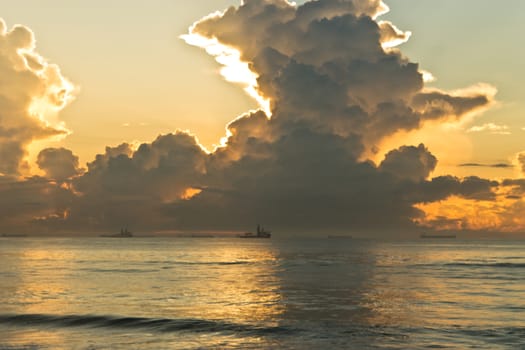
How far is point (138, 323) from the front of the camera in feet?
165

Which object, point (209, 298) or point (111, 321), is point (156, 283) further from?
point (111, 321)

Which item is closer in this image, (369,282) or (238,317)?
(238,317)

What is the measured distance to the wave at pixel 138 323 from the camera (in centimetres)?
4756

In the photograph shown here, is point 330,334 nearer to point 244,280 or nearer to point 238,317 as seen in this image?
point 238,317

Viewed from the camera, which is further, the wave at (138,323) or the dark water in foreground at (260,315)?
the wave at (138,323)

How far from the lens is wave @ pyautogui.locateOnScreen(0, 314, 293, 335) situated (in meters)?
47.6

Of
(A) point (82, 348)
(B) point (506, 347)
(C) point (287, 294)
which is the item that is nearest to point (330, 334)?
(B) point (506, 347)

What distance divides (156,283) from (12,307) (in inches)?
1169

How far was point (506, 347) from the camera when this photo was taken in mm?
40562

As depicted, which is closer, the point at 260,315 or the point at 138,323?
the point at 138,323

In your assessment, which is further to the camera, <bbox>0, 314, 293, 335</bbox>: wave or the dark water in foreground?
<bbox>0, 314, 293, 335</bbox>: wave

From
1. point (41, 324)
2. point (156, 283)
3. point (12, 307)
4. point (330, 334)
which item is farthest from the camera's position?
point (156, 283)

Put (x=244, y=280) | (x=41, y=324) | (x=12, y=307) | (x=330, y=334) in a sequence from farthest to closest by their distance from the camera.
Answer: (x=244, y=280)
(x=12, y=307)
(x=41, y=324)
(x=330, y=334)

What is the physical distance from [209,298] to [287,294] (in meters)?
10.0
